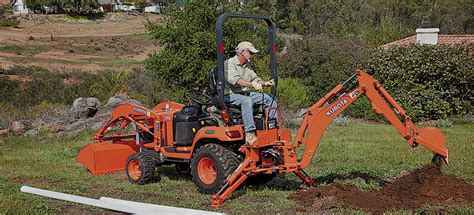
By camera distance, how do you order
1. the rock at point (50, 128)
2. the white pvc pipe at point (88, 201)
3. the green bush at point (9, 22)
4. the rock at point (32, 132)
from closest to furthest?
the white pvc pipe at point (88, 201), the rock at point (32, 132), the rock at point (50, 128), the green bush at point (9, 22)

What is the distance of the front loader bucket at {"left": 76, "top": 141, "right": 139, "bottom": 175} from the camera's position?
10883 mm

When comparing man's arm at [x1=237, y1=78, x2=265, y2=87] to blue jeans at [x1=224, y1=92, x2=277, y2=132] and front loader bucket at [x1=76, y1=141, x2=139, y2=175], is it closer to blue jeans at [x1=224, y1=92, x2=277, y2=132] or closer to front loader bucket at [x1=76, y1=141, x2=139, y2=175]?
blue jeans at [x1=224, y1=92, x2=277, y2=132]

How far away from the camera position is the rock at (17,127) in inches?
739

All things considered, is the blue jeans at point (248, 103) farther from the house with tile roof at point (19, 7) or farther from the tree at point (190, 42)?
the house with tile roof at point (19, 7)

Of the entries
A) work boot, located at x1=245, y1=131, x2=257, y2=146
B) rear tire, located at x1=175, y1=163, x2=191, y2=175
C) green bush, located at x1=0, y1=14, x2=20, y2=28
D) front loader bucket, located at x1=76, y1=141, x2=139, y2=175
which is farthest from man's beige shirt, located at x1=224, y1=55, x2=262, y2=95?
green bush, located at x1=0, y1=14, x2=20, y2=28

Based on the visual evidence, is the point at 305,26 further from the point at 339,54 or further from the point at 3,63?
the point at 339,54

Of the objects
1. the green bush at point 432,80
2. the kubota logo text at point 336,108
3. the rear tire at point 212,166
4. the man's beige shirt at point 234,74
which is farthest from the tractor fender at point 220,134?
the green bush at point 432,80

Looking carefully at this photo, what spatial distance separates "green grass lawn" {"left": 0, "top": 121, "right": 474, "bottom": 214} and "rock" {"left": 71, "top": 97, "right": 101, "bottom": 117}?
465cm

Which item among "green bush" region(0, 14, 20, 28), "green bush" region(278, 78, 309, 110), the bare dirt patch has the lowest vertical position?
the bare dirt patch

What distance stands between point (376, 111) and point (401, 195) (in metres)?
1.25

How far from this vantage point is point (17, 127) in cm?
1894

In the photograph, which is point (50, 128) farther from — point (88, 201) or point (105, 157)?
point (88, 201)

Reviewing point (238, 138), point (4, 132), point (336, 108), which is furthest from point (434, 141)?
point (4, 132)

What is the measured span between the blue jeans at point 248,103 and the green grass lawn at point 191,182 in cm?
115
